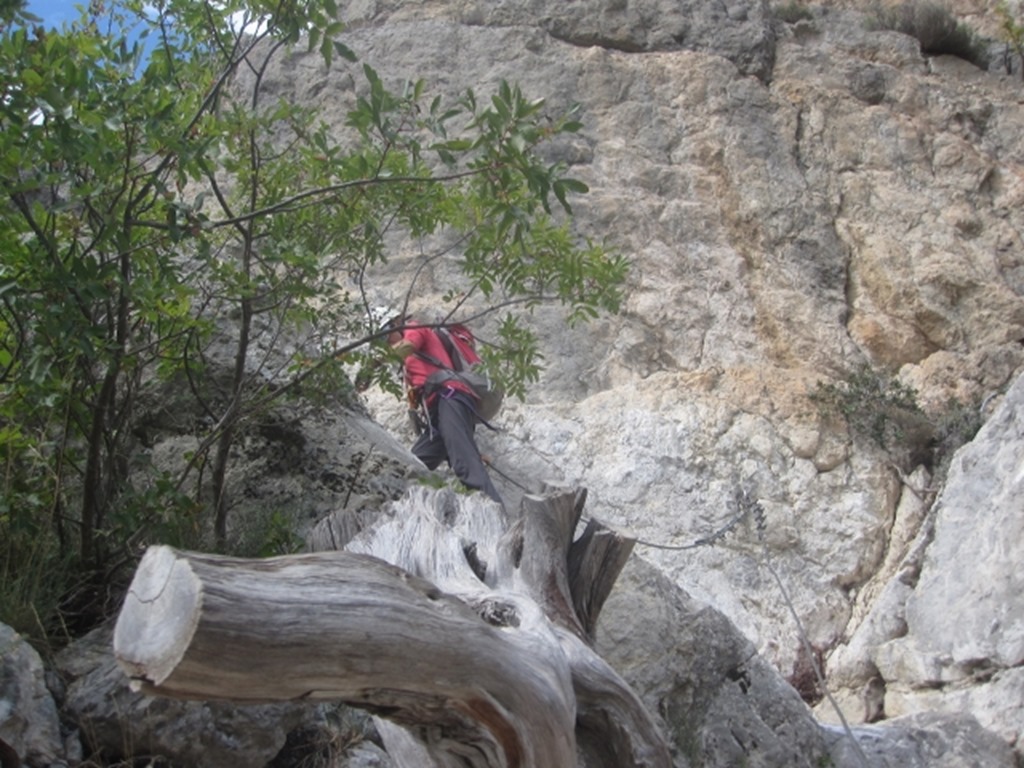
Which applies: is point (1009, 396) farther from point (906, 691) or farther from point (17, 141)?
point (17, 141)

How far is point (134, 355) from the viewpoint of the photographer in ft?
13.6

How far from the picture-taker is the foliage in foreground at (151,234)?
142 inches

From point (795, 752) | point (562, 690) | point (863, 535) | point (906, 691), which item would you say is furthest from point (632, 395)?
point (562, 690)

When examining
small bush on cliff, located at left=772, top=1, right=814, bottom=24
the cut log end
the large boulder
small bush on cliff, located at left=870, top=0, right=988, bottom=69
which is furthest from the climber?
small bush on cliff, located at left=870, top=0, right=988, bottom=69

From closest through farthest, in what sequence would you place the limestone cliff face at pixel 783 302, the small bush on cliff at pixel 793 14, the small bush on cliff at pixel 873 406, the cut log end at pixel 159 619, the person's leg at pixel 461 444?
the cut log end at pixel 159 619
the person's leg at pixel 461 444
the limestone cliff face at pixel 783 302
the small bush on cliff at pixel 873 406
the small bush on cliff at pixel 793 14

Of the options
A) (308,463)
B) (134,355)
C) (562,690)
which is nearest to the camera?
(562,690)

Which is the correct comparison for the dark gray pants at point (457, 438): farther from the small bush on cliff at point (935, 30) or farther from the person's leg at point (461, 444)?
the small bush on cliff at point (935, 30)

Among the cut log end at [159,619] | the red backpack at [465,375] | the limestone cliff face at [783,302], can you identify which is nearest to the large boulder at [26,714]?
the cut log end at [159,619]

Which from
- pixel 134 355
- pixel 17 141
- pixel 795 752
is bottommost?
pixel 795 752

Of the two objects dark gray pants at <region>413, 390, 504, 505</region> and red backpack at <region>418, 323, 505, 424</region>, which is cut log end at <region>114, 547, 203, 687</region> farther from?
dark gray pants at <region>413, 390, 504, 505</region>

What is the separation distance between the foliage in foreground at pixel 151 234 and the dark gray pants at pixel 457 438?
1652 millimetres

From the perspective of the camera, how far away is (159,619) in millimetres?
2383

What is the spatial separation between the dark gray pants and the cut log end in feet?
14.4

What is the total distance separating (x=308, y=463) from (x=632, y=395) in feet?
16.0
